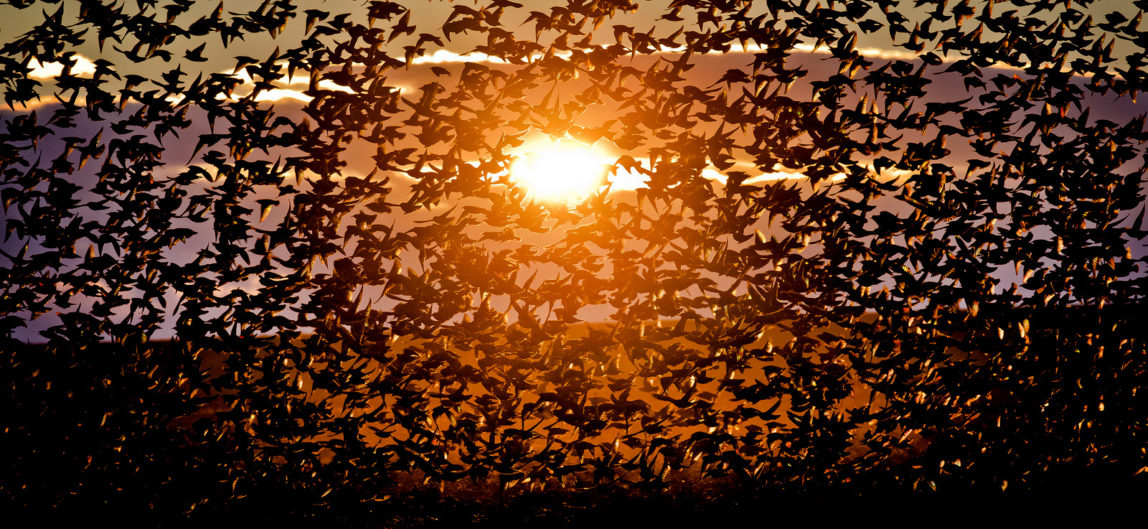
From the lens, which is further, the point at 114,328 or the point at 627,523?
the point at 627,523

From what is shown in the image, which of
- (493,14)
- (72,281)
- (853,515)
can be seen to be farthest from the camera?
(853,515)

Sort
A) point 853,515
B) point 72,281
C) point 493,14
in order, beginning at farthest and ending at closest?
1. point 853,515
2. point 72,281
3. point 493,14

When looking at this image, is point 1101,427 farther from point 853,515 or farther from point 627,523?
point 627,523

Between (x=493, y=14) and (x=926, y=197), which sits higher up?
(x=493, y=14)

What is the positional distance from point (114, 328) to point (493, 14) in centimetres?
245

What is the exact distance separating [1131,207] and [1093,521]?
1.77m

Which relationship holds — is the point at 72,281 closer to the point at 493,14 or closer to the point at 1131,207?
the point at 493,14

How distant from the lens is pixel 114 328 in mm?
3848

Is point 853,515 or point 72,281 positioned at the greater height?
point 72,281

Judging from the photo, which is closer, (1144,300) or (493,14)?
(493,14)

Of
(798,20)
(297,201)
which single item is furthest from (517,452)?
(798,20)

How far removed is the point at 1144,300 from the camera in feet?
14.0

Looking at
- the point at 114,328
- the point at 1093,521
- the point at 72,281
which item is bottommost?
the point at 1093,521

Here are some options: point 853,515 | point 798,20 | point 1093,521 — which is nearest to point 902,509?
point 853,515
